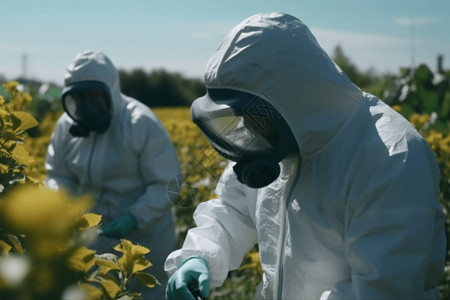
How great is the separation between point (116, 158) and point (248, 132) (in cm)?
189

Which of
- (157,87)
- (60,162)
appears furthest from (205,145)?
(157,87)

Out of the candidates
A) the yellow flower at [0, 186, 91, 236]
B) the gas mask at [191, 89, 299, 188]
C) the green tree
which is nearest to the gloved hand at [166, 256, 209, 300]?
the gas mask at [191, 89, 299, 188]

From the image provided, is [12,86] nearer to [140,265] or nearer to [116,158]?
[116,158]

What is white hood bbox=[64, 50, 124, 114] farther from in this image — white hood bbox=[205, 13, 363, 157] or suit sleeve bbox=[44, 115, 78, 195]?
white hood bbox=[205, 13, 363, 157]

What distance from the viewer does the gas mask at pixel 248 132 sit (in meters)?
1.55

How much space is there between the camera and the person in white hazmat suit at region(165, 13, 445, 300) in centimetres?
145

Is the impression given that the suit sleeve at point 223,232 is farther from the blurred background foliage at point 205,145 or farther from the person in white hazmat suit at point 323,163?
the person in white hazmat suit at point 323,163

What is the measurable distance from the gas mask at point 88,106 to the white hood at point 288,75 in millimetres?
1821

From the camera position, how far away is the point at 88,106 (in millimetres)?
3355

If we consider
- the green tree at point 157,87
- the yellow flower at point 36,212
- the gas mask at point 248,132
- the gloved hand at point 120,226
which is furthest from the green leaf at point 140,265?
the green tree at point 157,87

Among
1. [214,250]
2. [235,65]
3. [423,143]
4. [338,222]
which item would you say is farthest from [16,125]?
[423,143]

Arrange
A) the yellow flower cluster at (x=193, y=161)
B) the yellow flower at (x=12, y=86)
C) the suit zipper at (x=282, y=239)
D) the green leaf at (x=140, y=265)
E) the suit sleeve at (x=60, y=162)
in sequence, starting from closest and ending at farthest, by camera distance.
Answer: the green leaf at (x=140, y=265) < the suit zipper at (x=282, y=239) < the yellow flower cluster at (x=193, y=161) < the yellow flower at (x=12, y=86) < the suit sleeve at (x=60, y=162)

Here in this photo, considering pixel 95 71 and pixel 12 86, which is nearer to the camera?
pixel 12 86

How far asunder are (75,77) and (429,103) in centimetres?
483
